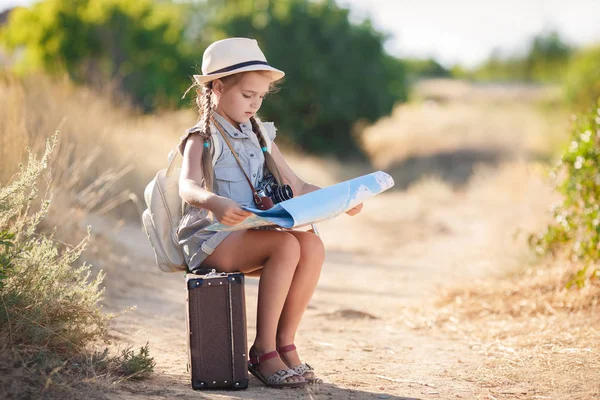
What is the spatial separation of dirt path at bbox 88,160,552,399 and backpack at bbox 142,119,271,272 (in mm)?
571

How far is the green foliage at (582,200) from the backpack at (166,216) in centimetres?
306

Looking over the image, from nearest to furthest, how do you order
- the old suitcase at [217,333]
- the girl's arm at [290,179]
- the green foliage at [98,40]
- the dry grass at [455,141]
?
the old suitcase at [217,333], the girl's arm at [290,179], the green foliage at [98,40], the dry grass at [455,141]

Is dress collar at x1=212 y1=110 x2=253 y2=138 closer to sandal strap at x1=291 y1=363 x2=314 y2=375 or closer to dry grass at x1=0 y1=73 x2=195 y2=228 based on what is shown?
sandal strap at x1=291 y1=363 x2=314 y2=375

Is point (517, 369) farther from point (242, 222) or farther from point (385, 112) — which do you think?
point (385, 112)

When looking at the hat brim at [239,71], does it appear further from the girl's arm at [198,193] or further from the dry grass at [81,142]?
the dry grass at [81,142]

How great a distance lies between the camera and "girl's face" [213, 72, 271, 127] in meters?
3.97

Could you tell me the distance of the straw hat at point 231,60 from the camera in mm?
3928

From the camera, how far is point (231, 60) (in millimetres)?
3939

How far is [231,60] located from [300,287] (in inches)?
44.2

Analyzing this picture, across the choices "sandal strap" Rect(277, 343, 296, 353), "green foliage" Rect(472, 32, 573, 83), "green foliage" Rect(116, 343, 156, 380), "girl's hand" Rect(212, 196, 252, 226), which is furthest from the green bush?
"green foliage" Rect(472, 32, 573, 83)

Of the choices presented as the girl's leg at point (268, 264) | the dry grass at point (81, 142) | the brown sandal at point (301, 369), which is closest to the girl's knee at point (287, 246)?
the girl's leg at point (268, 264)

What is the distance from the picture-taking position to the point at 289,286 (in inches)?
153

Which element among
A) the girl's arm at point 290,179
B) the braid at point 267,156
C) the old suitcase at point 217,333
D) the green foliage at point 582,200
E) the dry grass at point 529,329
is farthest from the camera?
the green foliage at point 582,200

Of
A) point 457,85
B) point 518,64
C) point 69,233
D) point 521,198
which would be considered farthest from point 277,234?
point 518,64
